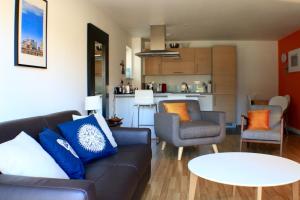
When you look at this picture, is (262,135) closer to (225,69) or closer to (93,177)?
(93,177)

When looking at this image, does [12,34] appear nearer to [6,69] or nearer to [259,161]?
[6,69]

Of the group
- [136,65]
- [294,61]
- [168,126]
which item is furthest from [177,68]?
[168,126]

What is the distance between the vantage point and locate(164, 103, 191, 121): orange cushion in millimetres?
4426

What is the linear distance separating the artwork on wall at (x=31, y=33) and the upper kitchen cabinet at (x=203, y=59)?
4969 mm

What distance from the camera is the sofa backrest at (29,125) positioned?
1.68 meters

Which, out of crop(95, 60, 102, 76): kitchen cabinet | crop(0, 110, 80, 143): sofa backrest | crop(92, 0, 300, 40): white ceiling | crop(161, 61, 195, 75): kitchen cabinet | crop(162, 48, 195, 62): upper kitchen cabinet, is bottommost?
crop(0, 110, 80, 143): sofa backrest

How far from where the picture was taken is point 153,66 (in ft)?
23.8

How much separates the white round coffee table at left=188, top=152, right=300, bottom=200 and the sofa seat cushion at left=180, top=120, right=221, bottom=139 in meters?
1.57

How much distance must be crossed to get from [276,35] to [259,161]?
534 centimetres

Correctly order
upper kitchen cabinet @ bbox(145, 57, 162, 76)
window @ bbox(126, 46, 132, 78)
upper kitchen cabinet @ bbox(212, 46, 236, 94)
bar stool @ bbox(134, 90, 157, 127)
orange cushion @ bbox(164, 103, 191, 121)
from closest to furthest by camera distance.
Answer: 1. orange cushion @ bbox(164, 103, 191, 121)
2. bar stool @ bbox(134, 90, 157, 127)
3. window @ bbox(126, 46, 132, 78)
4. upper kitchen cabinet @ bbox(212, 46, 236, 94)
5. upper kitchen cabinet @ bbox(145, 57, 162, 76)

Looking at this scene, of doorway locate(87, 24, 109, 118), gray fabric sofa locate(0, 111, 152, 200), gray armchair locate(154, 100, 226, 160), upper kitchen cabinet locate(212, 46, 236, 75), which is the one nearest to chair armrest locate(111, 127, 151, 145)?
gray fabric sofa locate(0, 111, 152, 200)

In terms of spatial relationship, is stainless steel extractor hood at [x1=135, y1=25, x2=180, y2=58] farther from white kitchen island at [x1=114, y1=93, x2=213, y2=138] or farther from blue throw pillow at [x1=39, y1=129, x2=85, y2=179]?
blue throw pillow at [x1=39, y1=129, x2=85, y2=179]

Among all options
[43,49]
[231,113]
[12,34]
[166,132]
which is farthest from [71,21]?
[231,113]

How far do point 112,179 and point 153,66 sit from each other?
5.68 metres
